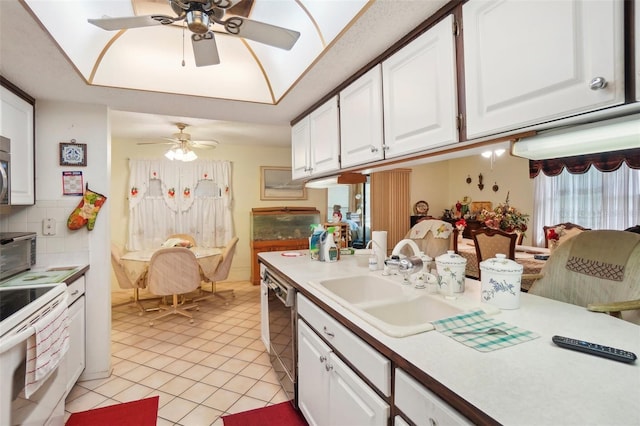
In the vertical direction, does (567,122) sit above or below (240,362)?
above

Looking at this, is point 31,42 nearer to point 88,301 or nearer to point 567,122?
point 88,301

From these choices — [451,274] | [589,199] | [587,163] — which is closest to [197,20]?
[451,274]

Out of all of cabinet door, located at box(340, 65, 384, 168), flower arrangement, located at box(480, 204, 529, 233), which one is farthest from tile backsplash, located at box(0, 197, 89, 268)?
flower arrangement, located at box(480, 204, 529, 233)

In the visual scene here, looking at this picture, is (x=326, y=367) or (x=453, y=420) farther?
(x=326, y=367)

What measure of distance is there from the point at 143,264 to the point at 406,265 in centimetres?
326

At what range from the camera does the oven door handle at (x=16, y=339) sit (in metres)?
1.17

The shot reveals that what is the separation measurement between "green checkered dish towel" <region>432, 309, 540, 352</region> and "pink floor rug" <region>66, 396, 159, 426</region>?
189cm

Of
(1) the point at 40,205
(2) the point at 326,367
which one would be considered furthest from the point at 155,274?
(2) the point at 326,367

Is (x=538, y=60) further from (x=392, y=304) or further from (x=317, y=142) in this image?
(x=317, y=142)

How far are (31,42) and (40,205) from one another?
50.7 inches

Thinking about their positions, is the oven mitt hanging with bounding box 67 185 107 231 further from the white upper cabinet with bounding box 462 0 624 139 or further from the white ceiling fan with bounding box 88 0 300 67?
the white upper cabinet with bounding box 462 0 624 139

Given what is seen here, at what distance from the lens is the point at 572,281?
1.57 metres

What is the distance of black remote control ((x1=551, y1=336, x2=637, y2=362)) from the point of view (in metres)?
0.82

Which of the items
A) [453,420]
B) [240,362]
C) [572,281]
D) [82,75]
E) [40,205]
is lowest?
[240,362]
